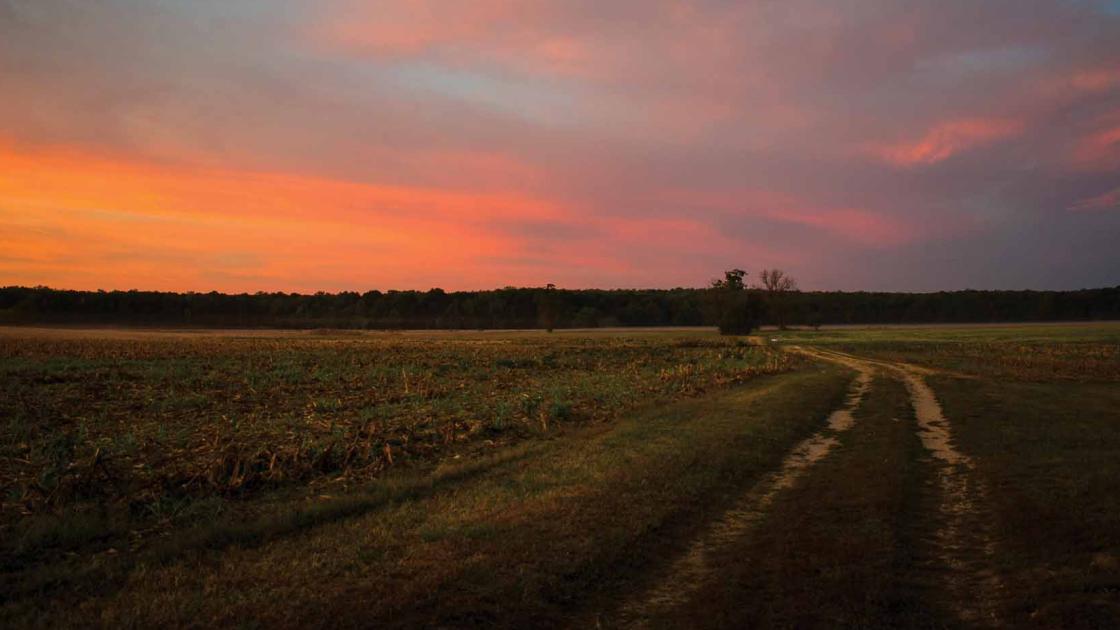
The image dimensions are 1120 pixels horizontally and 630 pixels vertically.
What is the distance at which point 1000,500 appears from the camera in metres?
12.1

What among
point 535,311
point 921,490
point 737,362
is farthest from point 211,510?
point 535,311

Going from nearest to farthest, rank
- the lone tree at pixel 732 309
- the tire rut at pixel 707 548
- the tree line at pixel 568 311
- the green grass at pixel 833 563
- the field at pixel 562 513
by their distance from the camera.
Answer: the green grass at pixel 833 563
the tire rut at pixel 707 548
the field at pixel 562 513
the lone tree at pixel 732 309
the tree line at pixel 568 311

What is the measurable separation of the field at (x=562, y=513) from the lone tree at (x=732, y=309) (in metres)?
104

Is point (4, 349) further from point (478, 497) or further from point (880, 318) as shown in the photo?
point (880, 318)

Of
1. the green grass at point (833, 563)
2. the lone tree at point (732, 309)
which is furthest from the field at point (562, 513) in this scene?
the lone tree at point (732, 309)

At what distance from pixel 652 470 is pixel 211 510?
27.9ft

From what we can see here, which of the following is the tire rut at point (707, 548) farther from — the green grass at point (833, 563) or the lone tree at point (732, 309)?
the lone tree at point (732, 309)

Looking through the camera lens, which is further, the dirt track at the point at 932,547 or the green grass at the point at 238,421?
the green grass at the point at 238,421

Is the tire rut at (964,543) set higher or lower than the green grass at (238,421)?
higher

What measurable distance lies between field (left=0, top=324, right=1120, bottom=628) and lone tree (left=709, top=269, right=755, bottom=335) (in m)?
104

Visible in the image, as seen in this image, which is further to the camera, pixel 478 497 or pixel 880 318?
pixel 880 318

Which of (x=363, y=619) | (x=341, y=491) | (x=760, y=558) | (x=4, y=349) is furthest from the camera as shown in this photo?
(x=4, y=349)

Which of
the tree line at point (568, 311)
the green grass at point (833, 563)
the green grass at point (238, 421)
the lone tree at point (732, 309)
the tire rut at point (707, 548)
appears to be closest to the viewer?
the green grass at point (833, 563)

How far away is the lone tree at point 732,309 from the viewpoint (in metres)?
130
